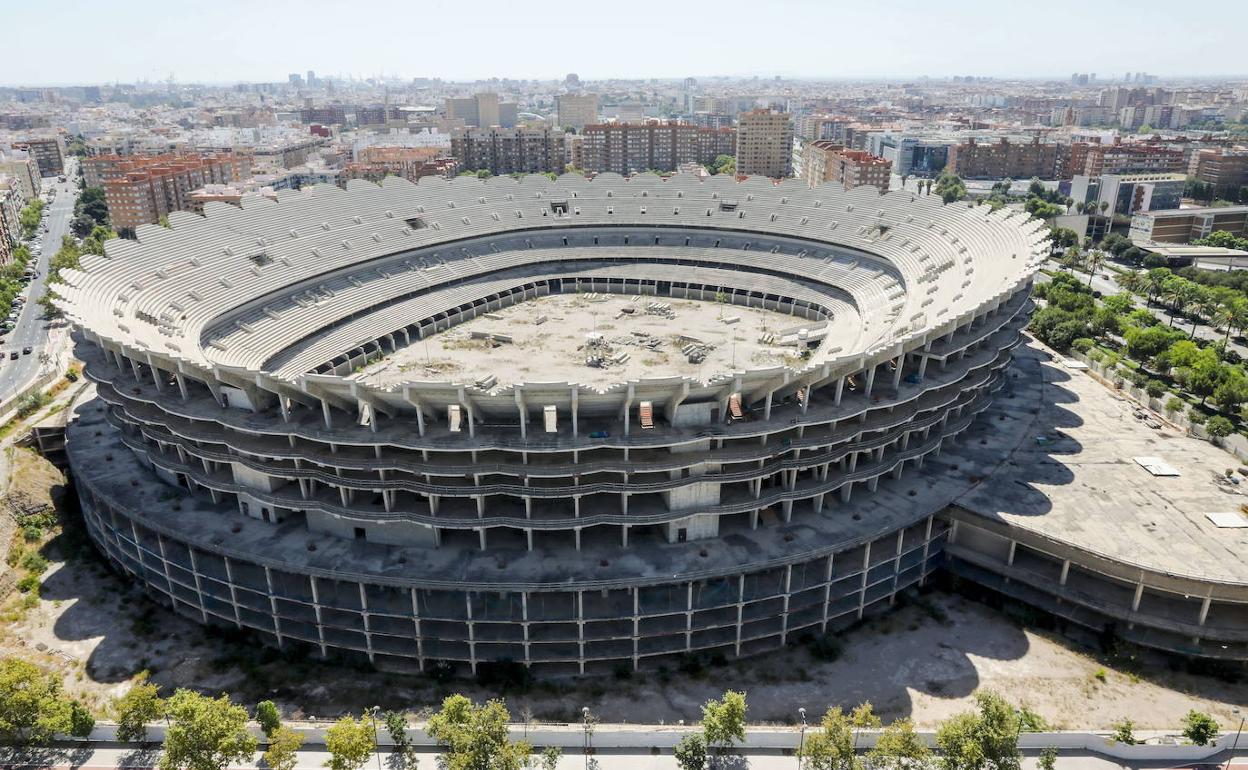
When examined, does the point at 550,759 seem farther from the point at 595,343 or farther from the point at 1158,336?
the point at 1158,336

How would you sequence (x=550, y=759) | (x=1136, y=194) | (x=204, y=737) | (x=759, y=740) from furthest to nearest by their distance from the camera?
(x=1136, y=194), (x=759, y=740), (x=550, y=759), (x=204, y=737)

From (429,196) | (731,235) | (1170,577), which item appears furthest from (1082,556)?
(429,196)

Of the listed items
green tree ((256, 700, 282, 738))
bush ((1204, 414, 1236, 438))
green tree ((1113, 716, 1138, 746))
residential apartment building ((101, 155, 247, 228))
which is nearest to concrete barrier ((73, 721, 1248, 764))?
green tree ((1113, 716, 1138, 746))

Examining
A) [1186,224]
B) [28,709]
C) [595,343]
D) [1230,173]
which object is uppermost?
[1230,173]

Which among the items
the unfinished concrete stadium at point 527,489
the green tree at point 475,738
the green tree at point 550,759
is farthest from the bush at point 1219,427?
the green tree at point 475,738

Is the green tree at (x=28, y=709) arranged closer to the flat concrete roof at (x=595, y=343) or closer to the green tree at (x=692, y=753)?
the green tree at (x=692, y=753)

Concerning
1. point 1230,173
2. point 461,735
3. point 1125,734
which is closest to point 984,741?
point 1125,734
